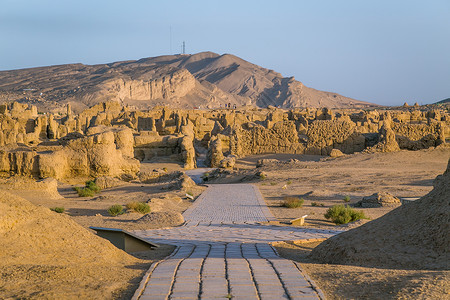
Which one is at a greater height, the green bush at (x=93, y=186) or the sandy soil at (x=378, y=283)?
the sandy soil at (x=378, y=283)

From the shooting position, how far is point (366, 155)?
83.6 ft

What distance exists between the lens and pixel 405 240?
5746mm

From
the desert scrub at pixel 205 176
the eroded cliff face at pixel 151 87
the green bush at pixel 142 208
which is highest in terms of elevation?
the eroded cliff face at pixel 151 87

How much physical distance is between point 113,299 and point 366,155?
2275 cm

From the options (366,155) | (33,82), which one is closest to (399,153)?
(366,155)

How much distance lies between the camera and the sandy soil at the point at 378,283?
13.6 ft

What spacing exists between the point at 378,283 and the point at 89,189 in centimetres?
1330

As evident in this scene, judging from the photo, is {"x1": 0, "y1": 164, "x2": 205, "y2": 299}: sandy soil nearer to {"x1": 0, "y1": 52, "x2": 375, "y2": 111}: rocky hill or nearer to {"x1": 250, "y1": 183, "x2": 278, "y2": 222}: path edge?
{"x1": 250, "y1": 183, "x2": 278, "y2": 222}: path edge

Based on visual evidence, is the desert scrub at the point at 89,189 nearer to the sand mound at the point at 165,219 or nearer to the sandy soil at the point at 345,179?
the sandy soil at the point at 345,179

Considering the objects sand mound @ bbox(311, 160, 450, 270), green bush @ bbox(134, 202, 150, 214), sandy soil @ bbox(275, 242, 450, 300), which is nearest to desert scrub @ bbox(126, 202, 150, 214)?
green bush @ bbox(134, 202, 150, 214)

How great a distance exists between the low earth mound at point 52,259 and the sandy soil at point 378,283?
5.94 feet

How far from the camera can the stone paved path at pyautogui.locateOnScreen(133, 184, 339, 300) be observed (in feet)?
13.9

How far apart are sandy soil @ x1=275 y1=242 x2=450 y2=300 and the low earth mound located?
181cm

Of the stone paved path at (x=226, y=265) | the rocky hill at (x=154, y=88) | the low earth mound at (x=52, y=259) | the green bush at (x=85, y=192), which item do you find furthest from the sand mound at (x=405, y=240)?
A: the rocky hill at (x=154, y=88)
